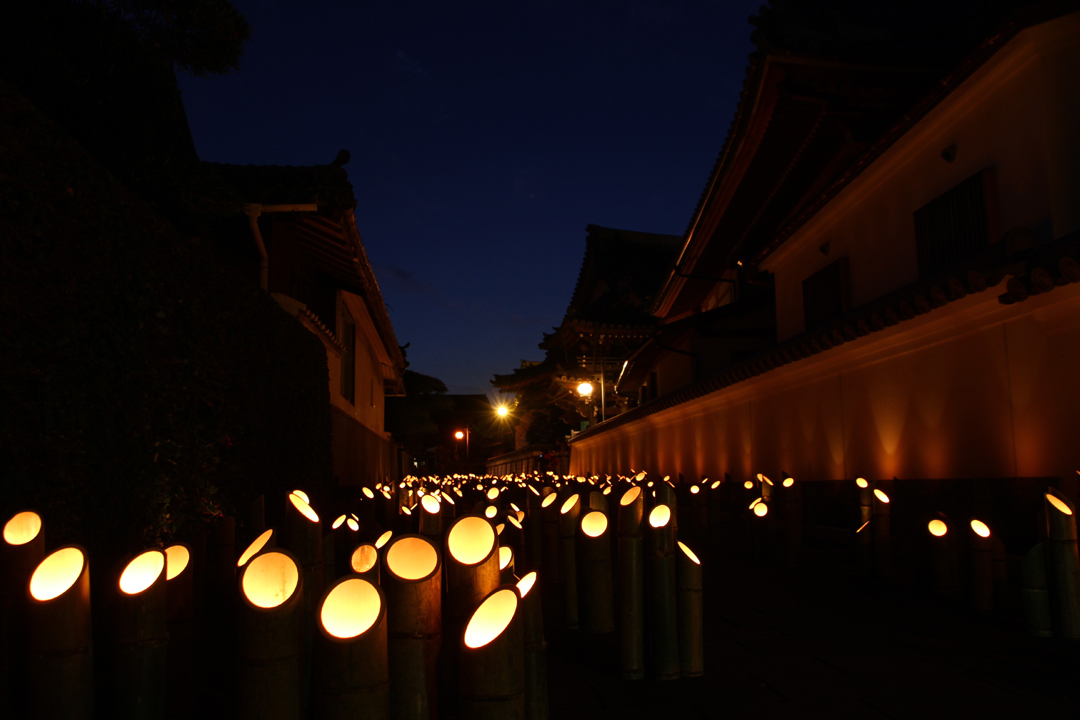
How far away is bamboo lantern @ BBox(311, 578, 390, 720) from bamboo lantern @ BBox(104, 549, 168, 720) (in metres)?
0.61

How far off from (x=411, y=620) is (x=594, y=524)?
139 cm

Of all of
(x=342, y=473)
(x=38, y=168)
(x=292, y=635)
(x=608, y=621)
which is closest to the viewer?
(x=292, y=635)

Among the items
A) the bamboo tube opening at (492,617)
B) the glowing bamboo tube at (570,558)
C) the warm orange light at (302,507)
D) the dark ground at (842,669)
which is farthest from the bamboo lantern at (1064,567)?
the warm orange light at (302,507)

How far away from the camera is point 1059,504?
3537mm

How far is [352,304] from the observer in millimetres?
14633

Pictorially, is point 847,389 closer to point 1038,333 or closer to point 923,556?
point 1038,333

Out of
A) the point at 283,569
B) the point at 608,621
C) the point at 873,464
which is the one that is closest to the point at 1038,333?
the point at 873,464

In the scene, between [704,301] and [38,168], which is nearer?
[38,168]

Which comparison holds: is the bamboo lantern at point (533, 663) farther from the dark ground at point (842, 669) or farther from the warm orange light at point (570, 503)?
the warm orange light at point (570, 503)

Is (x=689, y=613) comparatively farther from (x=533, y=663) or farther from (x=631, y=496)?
(x=533, y=663)

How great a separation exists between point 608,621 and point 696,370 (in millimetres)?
13515

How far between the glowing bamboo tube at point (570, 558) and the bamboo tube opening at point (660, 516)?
36.1 inches

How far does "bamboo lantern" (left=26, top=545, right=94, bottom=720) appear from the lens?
1861 millimetres

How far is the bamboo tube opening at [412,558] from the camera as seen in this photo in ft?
6.50
